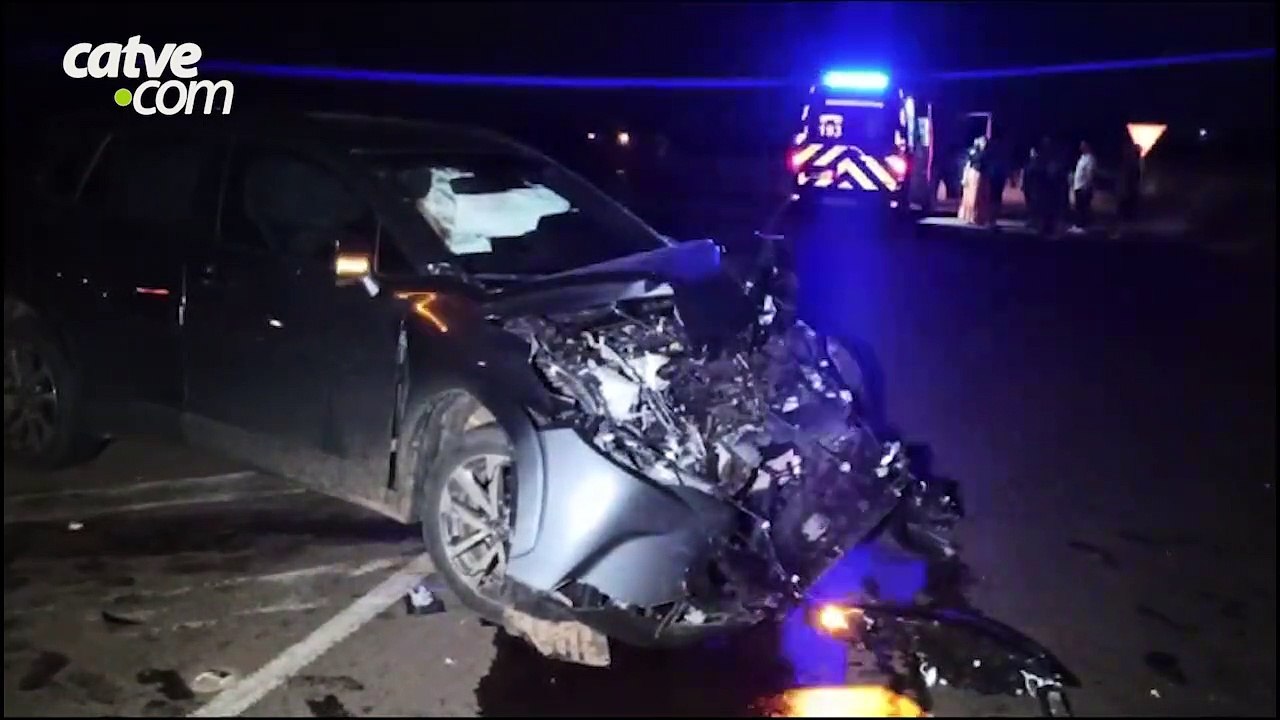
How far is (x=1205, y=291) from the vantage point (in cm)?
1501

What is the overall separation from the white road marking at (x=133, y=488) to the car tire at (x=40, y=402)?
0.25m

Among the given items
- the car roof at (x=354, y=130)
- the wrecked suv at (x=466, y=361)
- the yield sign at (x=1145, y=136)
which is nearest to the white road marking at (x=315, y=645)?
the wrecked suv at (x=466, y=361)

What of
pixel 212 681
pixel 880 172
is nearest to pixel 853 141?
pixel 880 172

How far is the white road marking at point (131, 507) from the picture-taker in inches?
218

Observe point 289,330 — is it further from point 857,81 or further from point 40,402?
point 857,81

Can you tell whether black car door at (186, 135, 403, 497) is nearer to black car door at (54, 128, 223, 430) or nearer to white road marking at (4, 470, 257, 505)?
black car door at (54, 128, 223, 430)

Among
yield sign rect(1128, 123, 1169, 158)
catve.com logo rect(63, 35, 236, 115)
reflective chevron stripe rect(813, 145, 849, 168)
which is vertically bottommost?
catve.com logo rect(63, 35, 236, 115)

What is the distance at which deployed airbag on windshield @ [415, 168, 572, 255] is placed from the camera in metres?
5.11

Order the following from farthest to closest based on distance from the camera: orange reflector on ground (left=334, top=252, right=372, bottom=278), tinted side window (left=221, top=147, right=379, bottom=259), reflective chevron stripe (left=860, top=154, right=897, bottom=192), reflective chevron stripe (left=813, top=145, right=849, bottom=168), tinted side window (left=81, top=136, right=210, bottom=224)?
reflective chevron stripe (left=860, top=154, right=897, bottom=192), reflective chevron stripe (left=813, top=145, right=849, bottom=168), tinted side window (left=81, top=136, right=210, bottom=224), tinted side window (left=221, top=147, right=379, bottom=259), orange reflector on ground (left=334, top=252, right=372, bottom=278)

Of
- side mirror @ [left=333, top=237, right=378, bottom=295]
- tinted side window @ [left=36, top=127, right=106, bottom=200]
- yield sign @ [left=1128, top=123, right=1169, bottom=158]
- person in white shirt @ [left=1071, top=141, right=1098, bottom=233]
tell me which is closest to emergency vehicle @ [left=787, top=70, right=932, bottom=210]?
person in white shirt @ [left=1071, top=141, right=1098, bottom=233]

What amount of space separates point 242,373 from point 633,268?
1.68m

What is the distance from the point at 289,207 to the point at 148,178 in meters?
0.99

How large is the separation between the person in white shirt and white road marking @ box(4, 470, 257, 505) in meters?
19.1

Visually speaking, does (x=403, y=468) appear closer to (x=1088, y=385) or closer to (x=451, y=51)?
(x=1088, y=385)
